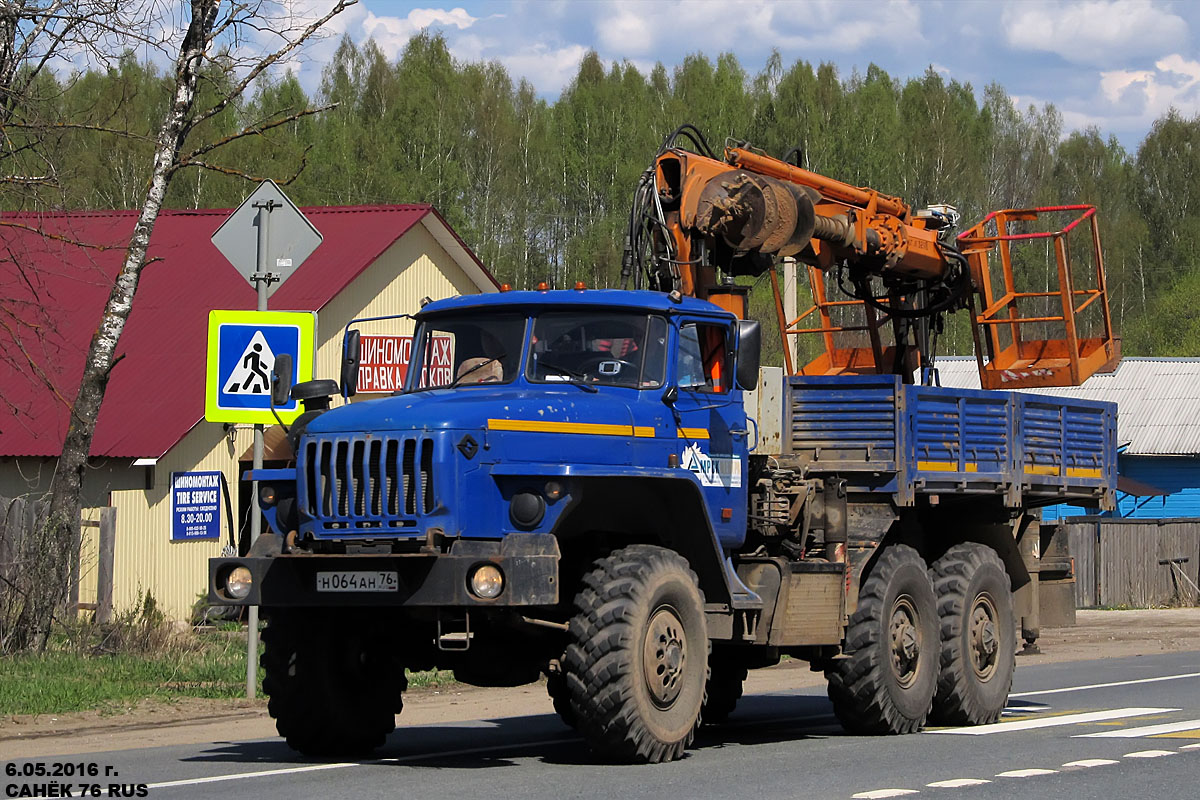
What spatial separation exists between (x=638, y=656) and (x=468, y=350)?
2.51m

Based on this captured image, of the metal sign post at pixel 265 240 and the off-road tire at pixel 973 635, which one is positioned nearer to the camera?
the off-road tire at pixel 973 635

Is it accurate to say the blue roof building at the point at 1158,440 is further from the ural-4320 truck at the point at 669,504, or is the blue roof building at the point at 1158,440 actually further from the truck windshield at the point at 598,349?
the truck windshield at the point at 598,349

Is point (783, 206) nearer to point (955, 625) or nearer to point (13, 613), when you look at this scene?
point (955, 625)

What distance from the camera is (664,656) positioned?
10281 millimetres

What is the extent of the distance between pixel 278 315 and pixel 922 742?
6.24 metres

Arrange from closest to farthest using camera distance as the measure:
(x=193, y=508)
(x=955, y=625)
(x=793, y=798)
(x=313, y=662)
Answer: (x=793, y=798) → (x=313, y=662) → (x=955, y=625) → (x=193, y=508)

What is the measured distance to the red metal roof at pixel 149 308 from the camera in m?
24.8

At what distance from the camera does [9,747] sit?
1181cm

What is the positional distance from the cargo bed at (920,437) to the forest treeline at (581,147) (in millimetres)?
37703

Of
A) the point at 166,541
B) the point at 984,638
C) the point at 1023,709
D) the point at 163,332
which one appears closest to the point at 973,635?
the point at 984,638

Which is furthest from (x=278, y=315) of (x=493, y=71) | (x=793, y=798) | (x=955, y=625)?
(x=493, y=71)

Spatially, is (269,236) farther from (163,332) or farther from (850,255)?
(163,332)

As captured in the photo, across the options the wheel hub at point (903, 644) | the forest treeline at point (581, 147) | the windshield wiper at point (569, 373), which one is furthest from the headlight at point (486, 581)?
the forest treeline at point (581, 147)

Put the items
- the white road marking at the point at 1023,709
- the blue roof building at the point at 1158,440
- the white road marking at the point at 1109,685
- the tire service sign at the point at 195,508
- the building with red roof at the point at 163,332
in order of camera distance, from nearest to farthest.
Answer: the white road marking at the point at 1023,709
the white road marking at the point at 1109,685
the tire service sign at the point at 195,508
the building with red roof at the point at 163,332
the blue roof building at the point at 1158,440
